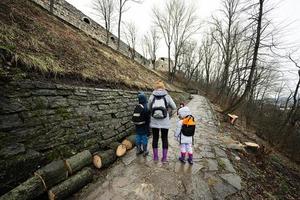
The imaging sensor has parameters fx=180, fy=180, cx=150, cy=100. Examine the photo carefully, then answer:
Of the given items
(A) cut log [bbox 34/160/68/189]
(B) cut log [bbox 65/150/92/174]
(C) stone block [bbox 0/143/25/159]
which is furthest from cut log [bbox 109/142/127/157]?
(C) stone block [bbox 0/143/25/159]

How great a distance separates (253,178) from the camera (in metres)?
4.16

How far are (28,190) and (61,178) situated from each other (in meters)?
0.59

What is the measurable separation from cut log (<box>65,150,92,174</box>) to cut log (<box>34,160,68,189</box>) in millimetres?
114

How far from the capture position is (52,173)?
309 cm

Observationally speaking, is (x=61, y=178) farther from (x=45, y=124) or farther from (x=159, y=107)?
(x=159, y=107)

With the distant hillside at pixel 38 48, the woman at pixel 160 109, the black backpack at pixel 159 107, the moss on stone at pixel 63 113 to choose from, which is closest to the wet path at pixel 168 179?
the woman at pixel 160 109

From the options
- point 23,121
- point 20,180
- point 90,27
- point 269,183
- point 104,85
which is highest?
point 90,27

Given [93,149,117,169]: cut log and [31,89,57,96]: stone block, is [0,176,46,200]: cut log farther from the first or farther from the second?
[31,89,57,96]: stone block

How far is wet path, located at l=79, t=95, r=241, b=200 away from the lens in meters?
3.30

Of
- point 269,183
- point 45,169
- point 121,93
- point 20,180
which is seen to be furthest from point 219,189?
point 121,93

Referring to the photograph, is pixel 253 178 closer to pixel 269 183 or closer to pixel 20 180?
pixel 269 183

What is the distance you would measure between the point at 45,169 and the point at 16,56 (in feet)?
7.09

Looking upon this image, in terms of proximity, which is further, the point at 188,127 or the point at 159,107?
the point at 188,127

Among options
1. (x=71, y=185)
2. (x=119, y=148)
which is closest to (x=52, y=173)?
(x=71, y=185)
